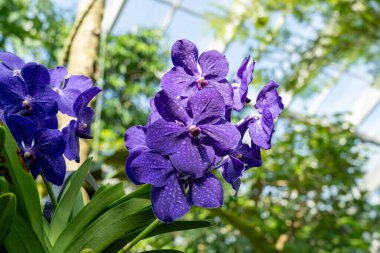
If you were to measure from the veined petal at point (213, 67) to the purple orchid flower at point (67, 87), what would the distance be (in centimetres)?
17

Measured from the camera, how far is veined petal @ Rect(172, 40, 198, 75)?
0.58 meters

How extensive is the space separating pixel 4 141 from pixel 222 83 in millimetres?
264

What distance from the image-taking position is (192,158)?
50 cm

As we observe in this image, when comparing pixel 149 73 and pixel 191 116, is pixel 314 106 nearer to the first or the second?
pixel 149 73

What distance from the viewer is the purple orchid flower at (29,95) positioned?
1.87 feet

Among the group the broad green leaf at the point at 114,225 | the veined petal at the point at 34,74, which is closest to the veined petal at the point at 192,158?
the broad green leaf at the point at 114,225

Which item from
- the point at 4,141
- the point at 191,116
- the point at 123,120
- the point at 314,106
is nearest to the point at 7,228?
the point at 4,141

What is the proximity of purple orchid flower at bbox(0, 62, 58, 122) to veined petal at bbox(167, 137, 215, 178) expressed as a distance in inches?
7.0

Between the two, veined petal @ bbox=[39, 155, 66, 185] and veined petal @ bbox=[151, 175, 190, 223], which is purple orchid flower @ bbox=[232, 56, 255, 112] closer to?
veined petal @ bbox=[151, 175, 190, 223]

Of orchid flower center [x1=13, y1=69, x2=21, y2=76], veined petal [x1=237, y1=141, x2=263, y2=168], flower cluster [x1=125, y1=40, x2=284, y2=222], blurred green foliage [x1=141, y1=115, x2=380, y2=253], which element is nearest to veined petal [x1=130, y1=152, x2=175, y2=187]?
flower cluster [x1=125, y1=40, x2=284, y2=222]

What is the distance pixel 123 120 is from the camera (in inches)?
228

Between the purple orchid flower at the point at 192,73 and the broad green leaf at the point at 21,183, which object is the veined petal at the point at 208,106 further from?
the broad green leaf at the point at 21,183

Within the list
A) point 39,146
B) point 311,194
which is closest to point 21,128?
point 39,146

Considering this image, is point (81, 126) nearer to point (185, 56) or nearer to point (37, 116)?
point (37, 116)
